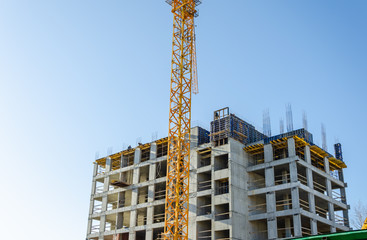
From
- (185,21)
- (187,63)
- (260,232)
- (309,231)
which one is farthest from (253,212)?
(185,21)

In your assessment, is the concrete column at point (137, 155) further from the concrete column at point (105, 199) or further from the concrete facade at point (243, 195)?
the concrete column at point (105, 199)

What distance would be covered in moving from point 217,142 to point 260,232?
1082cm

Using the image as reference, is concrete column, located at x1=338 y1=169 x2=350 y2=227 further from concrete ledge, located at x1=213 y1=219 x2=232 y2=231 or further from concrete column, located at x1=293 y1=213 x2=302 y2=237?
concrete ledge, located at x1=213 y1=219 x2=232 y2=231

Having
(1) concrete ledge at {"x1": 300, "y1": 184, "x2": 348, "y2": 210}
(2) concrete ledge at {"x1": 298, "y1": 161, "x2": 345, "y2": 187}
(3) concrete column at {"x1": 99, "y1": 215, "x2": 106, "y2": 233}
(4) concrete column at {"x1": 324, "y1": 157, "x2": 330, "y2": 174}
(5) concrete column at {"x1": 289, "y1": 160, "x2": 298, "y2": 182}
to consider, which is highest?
(4) concrete column at {"x1": 324, "y1": 157, "x2": 330, "y2": 174}

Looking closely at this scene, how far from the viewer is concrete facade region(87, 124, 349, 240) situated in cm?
4641

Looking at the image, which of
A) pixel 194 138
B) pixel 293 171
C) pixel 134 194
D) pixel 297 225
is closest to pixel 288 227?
pixel 297 225

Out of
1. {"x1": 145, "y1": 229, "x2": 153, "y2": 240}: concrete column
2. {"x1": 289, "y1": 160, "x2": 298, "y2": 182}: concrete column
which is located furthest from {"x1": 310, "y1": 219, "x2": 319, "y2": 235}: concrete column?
{"x1": 145, "y1": 229, "x2": 153, "y2": 240}: concrete column

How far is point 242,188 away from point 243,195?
2.49 ft

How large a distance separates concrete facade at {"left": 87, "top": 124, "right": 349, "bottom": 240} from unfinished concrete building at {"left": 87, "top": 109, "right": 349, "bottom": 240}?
97mm

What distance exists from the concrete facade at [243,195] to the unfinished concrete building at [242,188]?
0.10 m

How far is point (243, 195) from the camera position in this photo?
159ft

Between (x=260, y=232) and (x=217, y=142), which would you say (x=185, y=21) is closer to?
(x=217, y=142)

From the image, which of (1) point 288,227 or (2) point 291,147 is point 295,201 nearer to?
(1) point 288,227

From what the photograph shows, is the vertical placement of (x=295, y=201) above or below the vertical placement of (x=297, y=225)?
above
